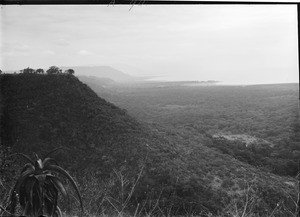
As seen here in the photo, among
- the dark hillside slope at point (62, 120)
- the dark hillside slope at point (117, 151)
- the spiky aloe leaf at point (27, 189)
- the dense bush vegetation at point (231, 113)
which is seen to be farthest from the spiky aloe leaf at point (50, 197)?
the dense bush vegetation at point (231, 113)

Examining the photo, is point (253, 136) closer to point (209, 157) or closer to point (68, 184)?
point (209, 157)

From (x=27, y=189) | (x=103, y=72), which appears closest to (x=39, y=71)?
(x=103, y=72)

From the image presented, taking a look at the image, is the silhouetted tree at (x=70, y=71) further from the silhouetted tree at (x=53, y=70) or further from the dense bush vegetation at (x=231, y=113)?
the dense bush vegetation at (x=231, y=113)

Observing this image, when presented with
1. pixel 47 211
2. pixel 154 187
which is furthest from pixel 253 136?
pixel 47 211

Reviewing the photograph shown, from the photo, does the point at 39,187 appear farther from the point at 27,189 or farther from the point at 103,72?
the point at 103,72

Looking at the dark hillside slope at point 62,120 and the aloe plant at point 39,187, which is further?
the dark hillside slope at point 62,120

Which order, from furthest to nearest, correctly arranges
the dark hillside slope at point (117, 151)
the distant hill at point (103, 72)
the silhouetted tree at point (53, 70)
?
the distant hill at point (103, 72) < the silhouetted tree at point (53, 70) < the dark hillside slope at point (117, 151)

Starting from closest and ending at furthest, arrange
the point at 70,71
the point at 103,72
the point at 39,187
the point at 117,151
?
the point at 39,187 < the point at 117,151 < the point at 70,71 < the point at 103,72

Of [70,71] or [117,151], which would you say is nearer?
[117,151]
